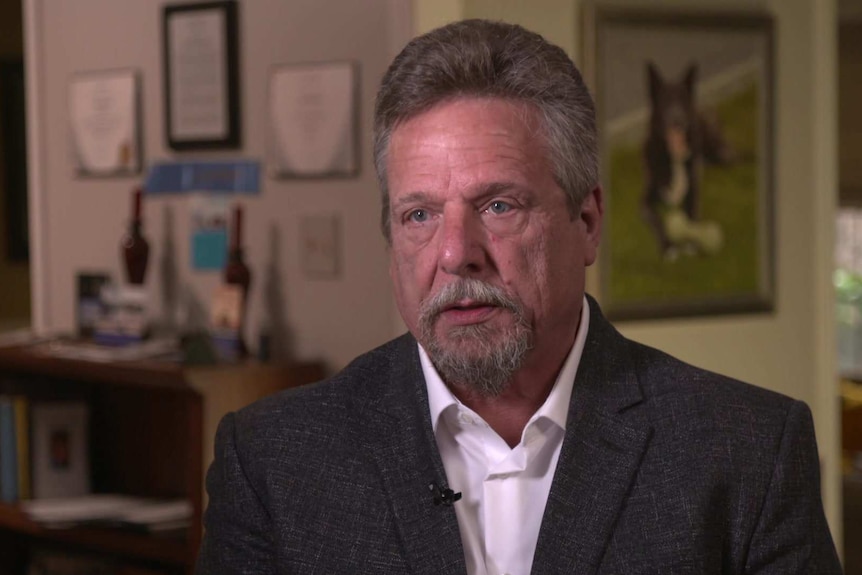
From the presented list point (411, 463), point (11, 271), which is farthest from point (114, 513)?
point (11, 271)

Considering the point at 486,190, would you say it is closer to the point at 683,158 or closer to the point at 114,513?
the point at 683,158

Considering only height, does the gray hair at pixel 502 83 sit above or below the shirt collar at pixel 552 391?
above

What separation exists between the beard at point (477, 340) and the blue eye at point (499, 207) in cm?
9

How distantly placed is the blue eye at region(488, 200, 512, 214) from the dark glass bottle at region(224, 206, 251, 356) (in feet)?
5.84

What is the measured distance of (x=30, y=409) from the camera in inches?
137

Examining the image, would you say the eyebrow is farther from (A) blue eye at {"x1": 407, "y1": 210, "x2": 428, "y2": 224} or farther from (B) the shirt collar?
(B) the shirt collar

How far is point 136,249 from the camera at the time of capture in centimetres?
337

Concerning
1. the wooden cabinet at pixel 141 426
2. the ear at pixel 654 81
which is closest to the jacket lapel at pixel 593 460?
the ear at pixel 654 81

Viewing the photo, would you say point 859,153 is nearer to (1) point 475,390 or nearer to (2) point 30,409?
(2) point 30,409

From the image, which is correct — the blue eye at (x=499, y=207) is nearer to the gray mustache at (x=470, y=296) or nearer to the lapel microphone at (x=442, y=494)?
the gray mustache at (x=470, y=296)

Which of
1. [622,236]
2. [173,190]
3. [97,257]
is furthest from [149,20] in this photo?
[622,236]

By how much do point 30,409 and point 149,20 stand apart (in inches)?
44.4

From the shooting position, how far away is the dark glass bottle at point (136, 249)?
3361 mm

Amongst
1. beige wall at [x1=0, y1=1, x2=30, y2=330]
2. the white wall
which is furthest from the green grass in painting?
beige wall at [x1=0, y1=1, x2=30, y2=330]
